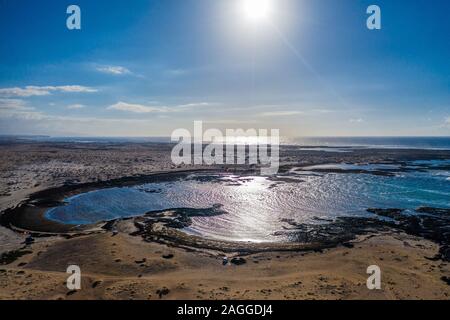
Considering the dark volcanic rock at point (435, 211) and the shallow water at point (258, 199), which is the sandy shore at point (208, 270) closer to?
the shallow water at point (258, 199)

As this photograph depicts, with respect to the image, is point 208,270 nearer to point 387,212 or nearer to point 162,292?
point 162,292

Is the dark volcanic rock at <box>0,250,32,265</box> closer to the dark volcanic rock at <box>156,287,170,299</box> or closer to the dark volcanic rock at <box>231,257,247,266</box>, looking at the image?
the dark volcanic rock at <box>156,287,170,299</box>

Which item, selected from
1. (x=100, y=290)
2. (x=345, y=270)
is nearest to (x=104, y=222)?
(x=100, y=290)

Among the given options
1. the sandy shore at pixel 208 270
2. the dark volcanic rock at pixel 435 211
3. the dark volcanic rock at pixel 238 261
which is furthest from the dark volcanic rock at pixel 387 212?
the dark volcanic rock at pixel 238 261

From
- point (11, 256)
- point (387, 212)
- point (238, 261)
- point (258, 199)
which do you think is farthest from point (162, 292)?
point (387, 212)

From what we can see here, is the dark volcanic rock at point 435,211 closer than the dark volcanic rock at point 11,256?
No

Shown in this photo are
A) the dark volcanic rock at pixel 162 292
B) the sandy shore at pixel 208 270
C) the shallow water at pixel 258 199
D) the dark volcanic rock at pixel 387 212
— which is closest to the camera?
the dark volcanic rock at pixel 162 292
